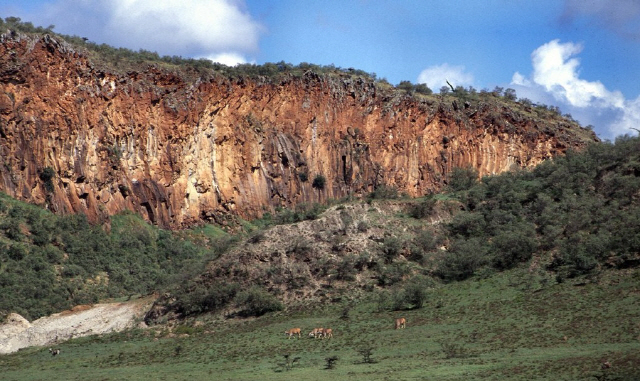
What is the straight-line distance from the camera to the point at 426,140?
113000mm

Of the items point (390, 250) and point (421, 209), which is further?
point (421, 209)

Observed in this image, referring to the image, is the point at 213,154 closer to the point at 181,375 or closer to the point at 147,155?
the point at 147,155

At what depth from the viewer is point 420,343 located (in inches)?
2110

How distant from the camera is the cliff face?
285 feet

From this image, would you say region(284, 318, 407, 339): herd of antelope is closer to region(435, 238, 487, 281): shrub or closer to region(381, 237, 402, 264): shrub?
region(435, 238, 487, 281): shrub

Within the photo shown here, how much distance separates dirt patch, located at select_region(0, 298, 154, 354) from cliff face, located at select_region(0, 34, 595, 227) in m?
16.4

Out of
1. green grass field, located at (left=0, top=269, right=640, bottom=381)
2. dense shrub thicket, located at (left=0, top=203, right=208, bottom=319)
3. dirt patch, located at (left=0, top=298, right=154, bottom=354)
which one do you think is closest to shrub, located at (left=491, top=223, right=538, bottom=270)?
green grass field, located at (left=0, top=269, right=640, bottom=381)

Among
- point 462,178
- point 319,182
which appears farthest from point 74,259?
point 462,178

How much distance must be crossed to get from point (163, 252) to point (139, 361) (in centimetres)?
3502

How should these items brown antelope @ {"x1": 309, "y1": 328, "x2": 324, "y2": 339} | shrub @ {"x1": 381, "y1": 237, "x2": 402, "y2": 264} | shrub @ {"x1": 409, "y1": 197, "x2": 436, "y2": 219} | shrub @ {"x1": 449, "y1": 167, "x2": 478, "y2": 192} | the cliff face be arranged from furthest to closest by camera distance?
shrub @ {"x1": 449, "y1": 167, "x2": 478, "y2": 192} → the cliff face → shrub @ {"x1": 409, "y1": 197, "x2": 436, "y2": 219} → shrub @ {"x1": 381, "y1": 237, "x2": 402, "y2": 264} → brown antelope @ {"x1": 309, "y1": 328, "x2": 324, "y2": 339}

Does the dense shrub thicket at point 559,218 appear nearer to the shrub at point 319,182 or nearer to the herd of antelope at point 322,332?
the herd of antelope at point 322,332

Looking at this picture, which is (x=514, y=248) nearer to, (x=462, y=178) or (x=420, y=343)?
(x=420, y=343)

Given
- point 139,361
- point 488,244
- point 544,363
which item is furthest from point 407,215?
point 544,363

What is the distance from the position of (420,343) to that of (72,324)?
27584 millimetres
